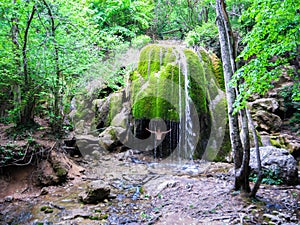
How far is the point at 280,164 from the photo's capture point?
5223mm

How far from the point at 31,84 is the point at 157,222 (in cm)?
475

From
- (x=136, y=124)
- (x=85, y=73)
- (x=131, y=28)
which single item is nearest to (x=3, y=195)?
(x=85, y=73)

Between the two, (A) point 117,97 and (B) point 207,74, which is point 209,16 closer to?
(B) point 207,74

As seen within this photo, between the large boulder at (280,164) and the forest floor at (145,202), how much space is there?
11.9 inches

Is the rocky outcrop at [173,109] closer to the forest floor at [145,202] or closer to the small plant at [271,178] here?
the forest floor at [145,202]

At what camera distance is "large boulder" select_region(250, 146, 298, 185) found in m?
5.04

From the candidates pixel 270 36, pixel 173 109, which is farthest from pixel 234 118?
pixel 173 109

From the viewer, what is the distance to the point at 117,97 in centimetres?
1066

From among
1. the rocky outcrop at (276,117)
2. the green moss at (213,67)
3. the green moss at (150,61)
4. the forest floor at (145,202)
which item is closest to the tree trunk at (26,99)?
the forest floor at (145,202)

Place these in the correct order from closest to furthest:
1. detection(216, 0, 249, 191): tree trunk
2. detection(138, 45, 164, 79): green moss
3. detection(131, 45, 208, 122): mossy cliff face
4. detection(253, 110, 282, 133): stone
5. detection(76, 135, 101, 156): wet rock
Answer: detection(216, 0, 249, 191): tree trunk, detection(76, 135, 101, 156): wet rock, detection(131, 45, 208, 122): mossy cliff face, detection(138, 45, 164, 79): green moss, detection(253, 110, 282, 133): stone

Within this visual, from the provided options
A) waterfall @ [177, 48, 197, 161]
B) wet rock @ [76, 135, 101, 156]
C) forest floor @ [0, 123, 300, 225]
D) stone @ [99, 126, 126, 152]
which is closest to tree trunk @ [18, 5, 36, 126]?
forest floor @ [0, 123, 300, 225]

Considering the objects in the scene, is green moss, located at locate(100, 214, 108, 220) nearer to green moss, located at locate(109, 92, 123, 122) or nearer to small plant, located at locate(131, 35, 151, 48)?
green moss, located at locate(109, 92, 123, 122)

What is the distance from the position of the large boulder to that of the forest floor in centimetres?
30

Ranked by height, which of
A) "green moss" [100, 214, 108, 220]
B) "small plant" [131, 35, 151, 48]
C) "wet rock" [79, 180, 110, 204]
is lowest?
"green moss" [100, 214, 108, 220]
